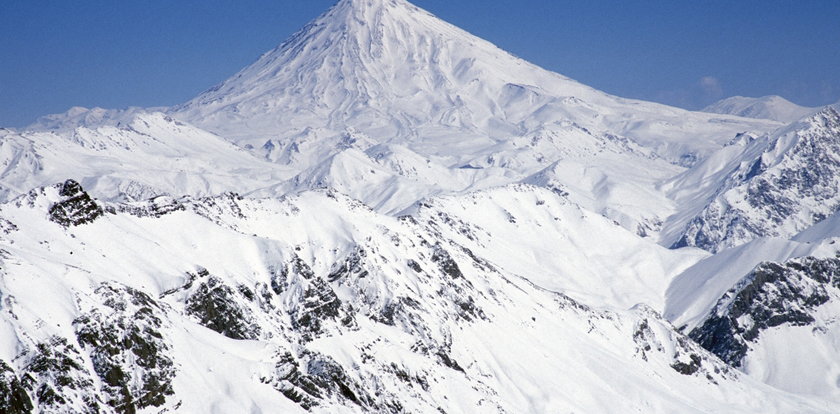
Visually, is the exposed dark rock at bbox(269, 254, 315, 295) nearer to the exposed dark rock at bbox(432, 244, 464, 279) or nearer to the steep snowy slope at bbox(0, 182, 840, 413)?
the steep snowy slope at bbox(0, 182, 840, 413)

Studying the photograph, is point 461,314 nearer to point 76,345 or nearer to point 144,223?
point 144,223

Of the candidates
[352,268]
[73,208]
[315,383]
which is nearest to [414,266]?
[352,268]

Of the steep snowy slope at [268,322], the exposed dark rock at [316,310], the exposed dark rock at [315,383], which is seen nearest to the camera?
the steep snowy slope at [268,322]

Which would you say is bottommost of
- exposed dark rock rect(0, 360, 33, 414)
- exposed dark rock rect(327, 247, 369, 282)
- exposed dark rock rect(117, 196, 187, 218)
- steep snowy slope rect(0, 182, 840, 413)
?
exposed dark rock rect(0, 360, 33, 414)

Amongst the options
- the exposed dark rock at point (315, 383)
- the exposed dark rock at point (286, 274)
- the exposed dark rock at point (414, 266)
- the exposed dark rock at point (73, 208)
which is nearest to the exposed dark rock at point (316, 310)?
the exposed dark rock at point (286, 274)

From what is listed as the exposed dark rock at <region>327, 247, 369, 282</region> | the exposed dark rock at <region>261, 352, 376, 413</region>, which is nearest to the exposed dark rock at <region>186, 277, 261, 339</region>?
the exposed dark rock at <region>261, 352, 376, 413</region>

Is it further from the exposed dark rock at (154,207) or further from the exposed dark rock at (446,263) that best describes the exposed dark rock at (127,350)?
the exposed dark rock at (446,263)
